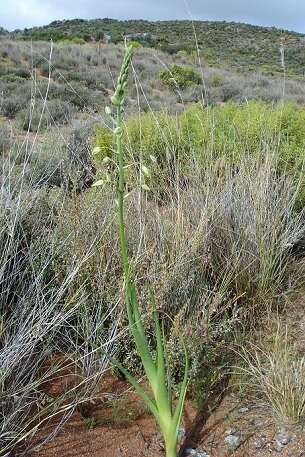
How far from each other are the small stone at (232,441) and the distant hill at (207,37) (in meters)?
29.9

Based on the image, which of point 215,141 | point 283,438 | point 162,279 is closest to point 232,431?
point 283,438

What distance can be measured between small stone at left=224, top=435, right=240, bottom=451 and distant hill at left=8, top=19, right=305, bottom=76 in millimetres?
29856

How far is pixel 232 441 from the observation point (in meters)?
2.41

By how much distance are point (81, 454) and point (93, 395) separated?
0.31 m

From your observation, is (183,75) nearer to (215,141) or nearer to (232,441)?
(215,141)

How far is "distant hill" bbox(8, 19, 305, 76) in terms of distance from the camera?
112 ft

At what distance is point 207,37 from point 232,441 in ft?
149

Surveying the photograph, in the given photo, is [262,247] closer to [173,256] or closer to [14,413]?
[173,256]

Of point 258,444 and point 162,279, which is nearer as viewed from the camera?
point 258,444

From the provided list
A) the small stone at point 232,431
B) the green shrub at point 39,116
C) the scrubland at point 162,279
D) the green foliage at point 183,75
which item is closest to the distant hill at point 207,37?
the green foliage at point 183,75

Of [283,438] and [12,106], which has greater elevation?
[12,106]

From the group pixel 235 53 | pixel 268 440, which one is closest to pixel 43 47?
pixel 235 53

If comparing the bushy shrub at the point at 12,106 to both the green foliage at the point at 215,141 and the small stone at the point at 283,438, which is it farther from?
the small stone at the point at 283,438

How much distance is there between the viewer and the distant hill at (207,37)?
34.2m
